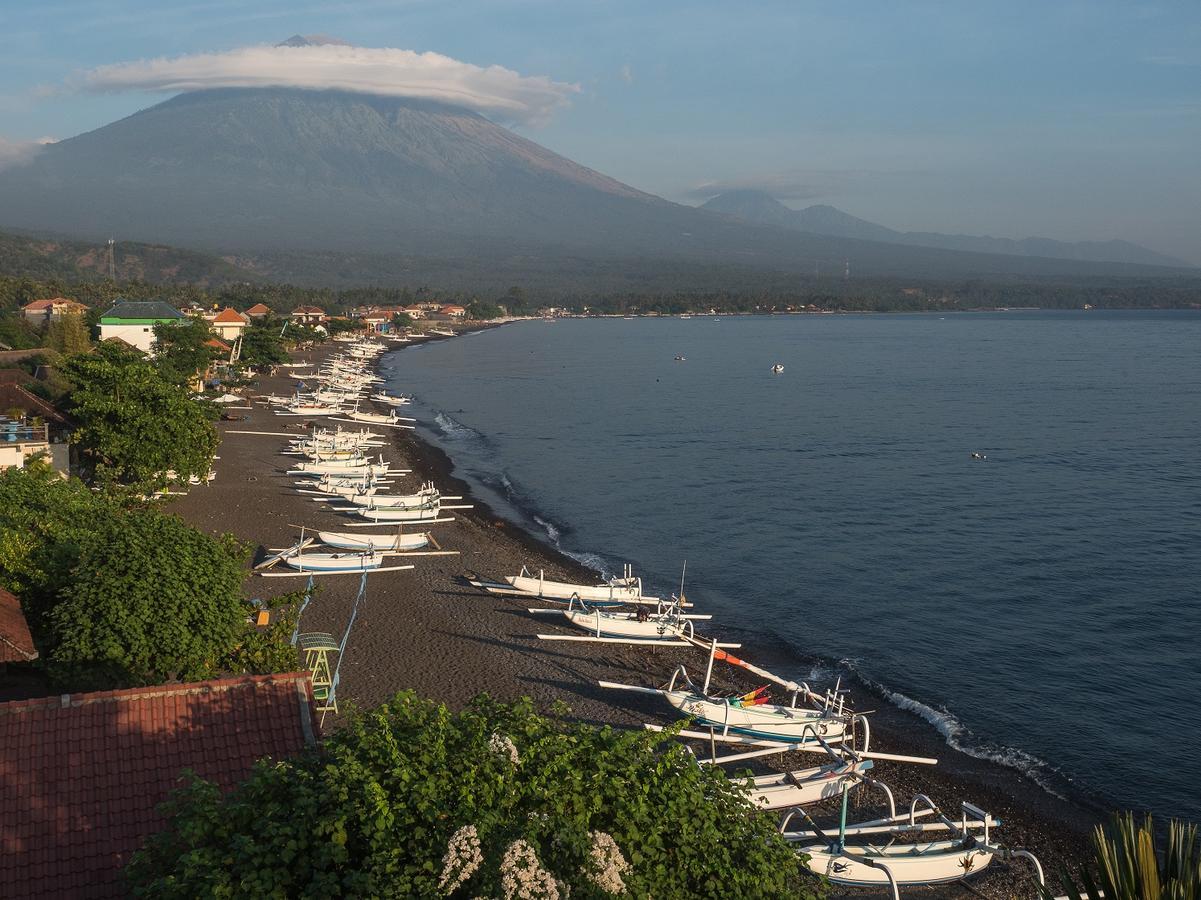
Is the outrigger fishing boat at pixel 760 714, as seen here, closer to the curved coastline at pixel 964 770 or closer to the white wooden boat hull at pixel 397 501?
the curved coastline at pixel 964 770

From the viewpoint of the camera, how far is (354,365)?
2421 inches

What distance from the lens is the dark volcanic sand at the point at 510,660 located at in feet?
41.3

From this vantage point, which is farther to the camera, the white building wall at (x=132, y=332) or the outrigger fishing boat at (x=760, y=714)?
the white building wall at (x=132, y=332)

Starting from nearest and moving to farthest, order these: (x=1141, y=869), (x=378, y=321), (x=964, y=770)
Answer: (x=1141, y=869)
(x=964, y=770)
(x=378, y=321)

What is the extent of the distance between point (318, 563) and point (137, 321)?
34.8 metres

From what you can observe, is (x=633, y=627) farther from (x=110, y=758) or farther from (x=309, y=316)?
(x=309, y=316)

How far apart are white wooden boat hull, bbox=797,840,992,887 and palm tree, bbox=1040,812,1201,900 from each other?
6.54 m

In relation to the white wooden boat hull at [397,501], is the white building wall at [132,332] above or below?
above

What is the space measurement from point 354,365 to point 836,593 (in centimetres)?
4553

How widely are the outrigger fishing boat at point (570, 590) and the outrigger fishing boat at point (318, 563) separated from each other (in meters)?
1.96

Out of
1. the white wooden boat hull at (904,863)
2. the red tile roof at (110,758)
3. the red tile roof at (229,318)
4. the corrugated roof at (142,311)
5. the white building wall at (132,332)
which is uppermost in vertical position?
the corrugated roof at (142,311)

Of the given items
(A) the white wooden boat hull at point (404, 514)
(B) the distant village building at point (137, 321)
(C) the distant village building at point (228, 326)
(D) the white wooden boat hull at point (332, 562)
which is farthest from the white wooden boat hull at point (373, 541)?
(C) the distant village building at point (228, 326)

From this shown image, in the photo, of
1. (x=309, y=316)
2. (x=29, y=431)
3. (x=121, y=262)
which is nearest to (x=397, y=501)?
(x=29, y=431)

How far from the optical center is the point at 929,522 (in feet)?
88.9
